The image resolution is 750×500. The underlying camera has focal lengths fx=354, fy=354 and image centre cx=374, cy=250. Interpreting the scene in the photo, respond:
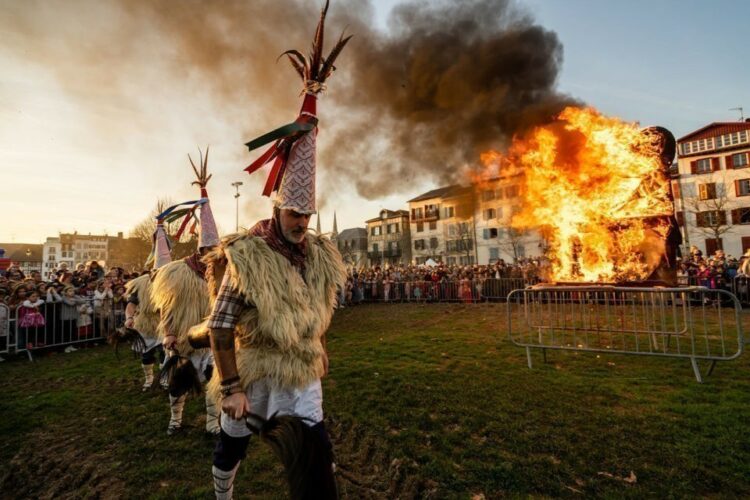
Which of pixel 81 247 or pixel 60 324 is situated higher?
pixel 81 247

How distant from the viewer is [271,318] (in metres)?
2.36

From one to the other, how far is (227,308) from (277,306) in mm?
316

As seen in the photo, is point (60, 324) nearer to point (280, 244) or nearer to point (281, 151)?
point (280, 244)

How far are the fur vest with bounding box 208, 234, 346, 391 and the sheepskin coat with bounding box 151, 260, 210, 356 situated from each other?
2467mm

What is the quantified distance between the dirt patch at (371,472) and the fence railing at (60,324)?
1085 cm

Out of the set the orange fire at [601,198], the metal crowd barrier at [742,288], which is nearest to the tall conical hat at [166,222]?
the orange fire at [601,198]

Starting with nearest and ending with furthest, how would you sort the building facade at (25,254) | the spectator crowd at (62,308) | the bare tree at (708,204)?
the spectator crowd at (62,308)
the bare tree at (708,204)
the building facade at (25,254)

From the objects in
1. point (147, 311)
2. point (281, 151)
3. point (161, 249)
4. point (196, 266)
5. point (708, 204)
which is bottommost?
point (147, 311)

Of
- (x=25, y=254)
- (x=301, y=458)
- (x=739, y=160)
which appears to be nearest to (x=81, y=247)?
(x=25, y=254)

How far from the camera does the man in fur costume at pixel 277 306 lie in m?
2.32

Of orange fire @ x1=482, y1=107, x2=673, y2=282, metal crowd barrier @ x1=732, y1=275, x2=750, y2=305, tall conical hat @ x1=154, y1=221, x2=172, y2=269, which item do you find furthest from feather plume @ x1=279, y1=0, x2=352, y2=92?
metal crowd barrier @ x1=732, y1=275, x2=750, y2=305

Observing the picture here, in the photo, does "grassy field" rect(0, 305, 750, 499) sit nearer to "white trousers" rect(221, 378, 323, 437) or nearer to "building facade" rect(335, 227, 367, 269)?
"white trousers" rect(221, 378, 323, 437)

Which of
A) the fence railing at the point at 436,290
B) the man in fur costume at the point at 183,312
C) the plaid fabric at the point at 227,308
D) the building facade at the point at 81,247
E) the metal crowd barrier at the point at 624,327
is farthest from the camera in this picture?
the building facade at the point at 81,247

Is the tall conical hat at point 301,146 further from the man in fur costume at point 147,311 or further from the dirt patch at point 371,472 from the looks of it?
the man in fur costume at point 147,311
